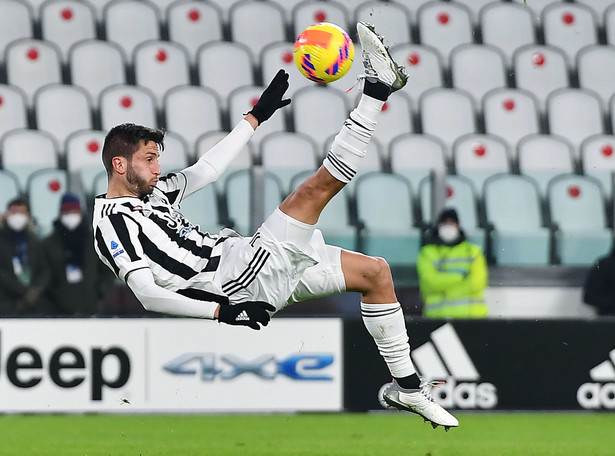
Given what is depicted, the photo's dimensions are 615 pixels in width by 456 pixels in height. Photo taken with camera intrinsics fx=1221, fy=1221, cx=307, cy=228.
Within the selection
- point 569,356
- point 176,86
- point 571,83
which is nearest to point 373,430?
point 569,356

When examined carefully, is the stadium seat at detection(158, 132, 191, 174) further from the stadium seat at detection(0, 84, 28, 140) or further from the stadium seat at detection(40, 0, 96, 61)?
the stadium seat at detection(40, 0, 96, 61)

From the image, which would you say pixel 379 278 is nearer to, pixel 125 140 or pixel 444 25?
pixel 125 140

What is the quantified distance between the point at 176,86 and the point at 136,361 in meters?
3.26

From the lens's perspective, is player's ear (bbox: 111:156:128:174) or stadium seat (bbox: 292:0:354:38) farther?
stadium seat (bbox: 292:0:354:38)

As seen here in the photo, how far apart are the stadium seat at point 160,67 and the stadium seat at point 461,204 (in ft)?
11.0

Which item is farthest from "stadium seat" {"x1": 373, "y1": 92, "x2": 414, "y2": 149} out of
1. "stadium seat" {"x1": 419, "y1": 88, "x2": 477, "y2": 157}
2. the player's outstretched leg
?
the player's outstretched leg

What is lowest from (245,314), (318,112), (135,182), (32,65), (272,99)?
(245,314)

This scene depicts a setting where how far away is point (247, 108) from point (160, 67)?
108 cm

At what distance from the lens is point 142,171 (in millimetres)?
6172

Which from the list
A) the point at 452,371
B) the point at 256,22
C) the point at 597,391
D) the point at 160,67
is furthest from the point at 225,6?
the point at 597,391

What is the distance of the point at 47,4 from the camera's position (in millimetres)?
12094

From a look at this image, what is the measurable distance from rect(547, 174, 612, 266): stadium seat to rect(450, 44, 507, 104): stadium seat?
234 cm

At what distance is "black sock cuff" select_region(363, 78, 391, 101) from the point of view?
5949mm

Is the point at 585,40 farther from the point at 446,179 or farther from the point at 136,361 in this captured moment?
the point at 136,361
